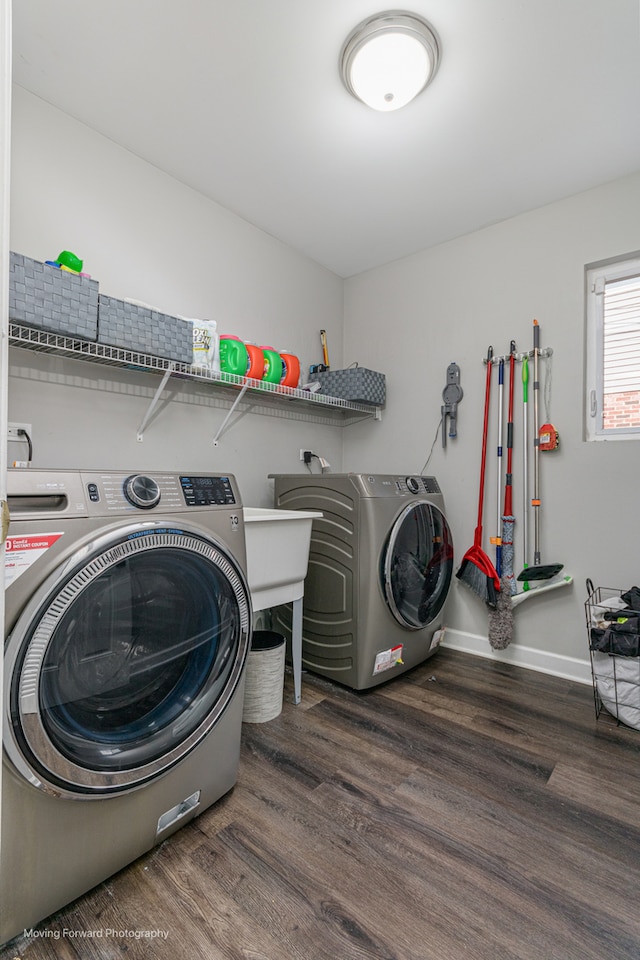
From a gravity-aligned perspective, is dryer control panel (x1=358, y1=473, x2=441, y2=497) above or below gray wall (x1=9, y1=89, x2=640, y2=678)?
below

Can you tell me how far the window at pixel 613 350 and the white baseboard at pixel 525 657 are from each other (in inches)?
44.3

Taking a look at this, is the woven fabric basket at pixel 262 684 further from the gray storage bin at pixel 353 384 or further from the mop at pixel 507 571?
the gray storage bin at pixel 353 384

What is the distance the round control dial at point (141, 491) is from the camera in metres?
1.09

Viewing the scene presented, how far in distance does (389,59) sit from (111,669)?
2.01 meters

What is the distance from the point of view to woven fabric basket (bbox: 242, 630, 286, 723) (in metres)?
1.80

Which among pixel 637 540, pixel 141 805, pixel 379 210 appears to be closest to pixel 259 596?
pixel 141 805

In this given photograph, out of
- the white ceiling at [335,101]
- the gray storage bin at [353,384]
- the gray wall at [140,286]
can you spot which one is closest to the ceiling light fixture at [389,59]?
the white ceiling at [335,101]

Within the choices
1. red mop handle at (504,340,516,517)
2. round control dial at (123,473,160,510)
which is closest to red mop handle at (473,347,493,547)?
red mop handle at (504,340,516,517)

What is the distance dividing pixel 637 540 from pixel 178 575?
2.04 meters

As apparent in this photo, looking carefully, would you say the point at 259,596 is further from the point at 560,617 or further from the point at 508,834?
the point at 560,617

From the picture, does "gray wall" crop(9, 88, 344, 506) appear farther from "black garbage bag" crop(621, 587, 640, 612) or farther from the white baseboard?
"black garbage bag" crop(621, 587, 640, 612)

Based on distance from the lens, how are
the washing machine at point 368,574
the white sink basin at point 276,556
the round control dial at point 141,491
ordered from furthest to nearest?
the washing machine at point 368,574, the white sink basin at point 276,556, the round control dial at point 141,491

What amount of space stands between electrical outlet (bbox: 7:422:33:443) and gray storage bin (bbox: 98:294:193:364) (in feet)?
1.38

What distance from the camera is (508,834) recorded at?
4.16 feet
